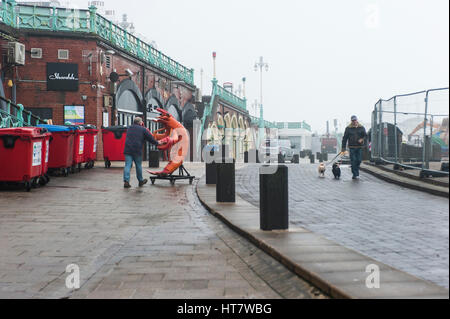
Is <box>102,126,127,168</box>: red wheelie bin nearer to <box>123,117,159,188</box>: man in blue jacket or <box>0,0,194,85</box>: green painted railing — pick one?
<box>0,0,194,85</box>: green painted railing

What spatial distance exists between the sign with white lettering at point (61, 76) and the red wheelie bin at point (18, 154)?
37.9 feet

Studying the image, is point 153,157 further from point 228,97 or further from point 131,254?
point 228,97

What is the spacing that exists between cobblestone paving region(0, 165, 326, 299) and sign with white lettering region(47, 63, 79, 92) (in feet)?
44.1

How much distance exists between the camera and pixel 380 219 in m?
6.64

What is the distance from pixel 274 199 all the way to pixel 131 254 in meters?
1.68

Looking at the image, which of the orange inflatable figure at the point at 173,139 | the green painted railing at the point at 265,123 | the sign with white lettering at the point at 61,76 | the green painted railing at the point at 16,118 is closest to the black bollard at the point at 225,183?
the orange inflatable figure at the point at 173,139

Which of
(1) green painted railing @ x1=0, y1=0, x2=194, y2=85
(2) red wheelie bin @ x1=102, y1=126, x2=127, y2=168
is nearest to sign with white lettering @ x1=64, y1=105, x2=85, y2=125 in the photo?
(1) green painted railing @ x1=0, y1=0, x2=194, y2=85

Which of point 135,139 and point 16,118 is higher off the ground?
point 16,118

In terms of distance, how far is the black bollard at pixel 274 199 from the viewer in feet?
18.8

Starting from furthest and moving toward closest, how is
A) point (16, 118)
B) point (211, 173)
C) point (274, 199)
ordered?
point (16, 118) < point (211, 173) < point (274, 199)

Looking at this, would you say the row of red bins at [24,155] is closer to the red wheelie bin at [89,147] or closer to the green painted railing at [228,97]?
the red wheelie bin at [89,147]

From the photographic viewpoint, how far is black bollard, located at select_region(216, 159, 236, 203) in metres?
8.57

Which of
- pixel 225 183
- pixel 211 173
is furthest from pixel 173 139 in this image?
pixel 225 183
